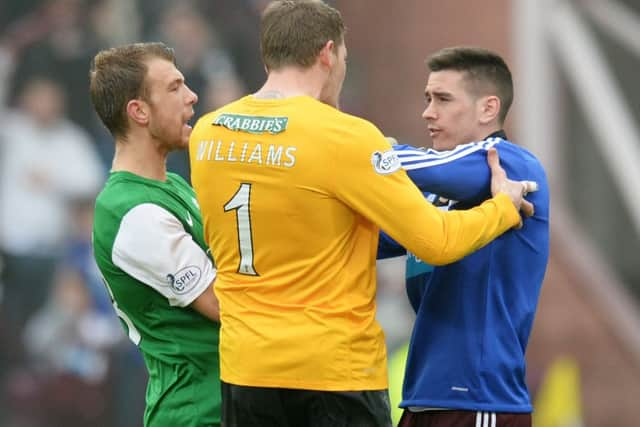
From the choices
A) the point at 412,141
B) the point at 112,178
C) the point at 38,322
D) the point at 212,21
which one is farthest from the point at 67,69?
the point at 112,178

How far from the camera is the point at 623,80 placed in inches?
636

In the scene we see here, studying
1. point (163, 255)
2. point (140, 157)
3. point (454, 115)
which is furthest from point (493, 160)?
point (140, 157)

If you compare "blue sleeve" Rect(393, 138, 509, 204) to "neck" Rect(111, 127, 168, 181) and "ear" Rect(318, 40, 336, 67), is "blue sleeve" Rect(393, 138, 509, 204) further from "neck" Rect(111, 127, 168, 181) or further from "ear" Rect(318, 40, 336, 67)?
"neck" Rect(111, 127, 168, 181)

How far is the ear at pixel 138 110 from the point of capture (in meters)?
4.90

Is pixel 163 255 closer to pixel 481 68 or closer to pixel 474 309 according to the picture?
pixel 474 309

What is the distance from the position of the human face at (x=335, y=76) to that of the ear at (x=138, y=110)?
2.55ft

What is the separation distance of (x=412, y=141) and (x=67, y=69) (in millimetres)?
3769

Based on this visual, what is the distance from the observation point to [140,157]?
16.2ft

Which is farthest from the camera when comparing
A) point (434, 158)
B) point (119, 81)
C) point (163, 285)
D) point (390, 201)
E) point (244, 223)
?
point (119, 81)

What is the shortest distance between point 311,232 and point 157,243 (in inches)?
26.4

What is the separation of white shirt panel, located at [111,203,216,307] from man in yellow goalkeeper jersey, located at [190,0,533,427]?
252 millimetres

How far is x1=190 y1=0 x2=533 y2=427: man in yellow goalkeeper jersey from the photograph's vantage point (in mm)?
4273

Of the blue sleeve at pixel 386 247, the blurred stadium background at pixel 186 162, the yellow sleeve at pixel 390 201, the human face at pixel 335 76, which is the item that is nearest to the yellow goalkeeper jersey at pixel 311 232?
the yellow sleeve at pixel 390 201

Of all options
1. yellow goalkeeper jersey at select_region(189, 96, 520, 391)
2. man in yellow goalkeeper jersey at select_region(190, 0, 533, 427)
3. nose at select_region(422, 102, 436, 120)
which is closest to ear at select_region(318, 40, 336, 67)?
man in yellow goalkeeper jersey at select_region(190, 0, 533, 427)
